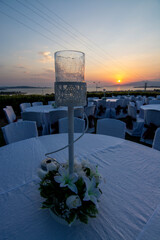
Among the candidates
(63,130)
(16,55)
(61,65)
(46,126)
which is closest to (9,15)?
(16,55)

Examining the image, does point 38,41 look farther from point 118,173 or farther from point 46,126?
point 118,173

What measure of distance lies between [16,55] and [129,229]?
9.43 meters

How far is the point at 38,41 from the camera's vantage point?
22.2ft

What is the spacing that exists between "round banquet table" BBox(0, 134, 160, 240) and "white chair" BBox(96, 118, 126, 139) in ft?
2.14

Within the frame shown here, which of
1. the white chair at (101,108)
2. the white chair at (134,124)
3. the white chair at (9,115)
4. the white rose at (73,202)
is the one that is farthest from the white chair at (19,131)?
the white chair at (101,108)

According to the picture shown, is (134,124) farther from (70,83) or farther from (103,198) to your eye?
(70,83)

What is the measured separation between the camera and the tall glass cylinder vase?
509mm

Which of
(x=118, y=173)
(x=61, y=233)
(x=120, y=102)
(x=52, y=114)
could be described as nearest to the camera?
(x=61, y=233)

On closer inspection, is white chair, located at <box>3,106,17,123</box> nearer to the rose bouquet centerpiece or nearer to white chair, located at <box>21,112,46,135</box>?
white chair, located at <box>21,112,46,135</box>

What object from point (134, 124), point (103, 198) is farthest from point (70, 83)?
point (134, 124)

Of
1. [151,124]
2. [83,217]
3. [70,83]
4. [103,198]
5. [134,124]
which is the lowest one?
[134,124]

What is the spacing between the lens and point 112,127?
1.99 metres

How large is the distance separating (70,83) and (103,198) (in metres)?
0.64

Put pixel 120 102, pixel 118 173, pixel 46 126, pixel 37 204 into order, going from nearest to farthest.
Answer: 1. pixel 37 204
2. pixel 118 173
3. pixel 46 126
4. pixel 120 102
